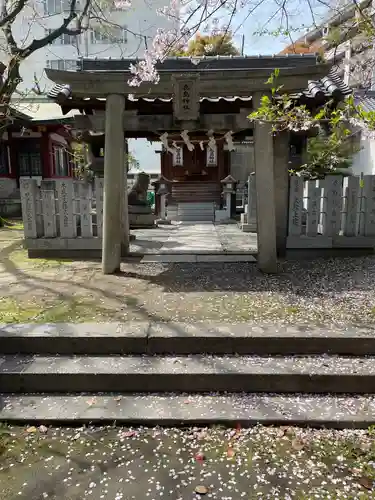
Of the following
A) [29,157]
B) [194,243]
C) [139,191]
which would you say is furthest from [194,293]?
[29,157]

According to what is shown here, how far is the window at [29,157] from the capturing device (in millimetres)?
19859

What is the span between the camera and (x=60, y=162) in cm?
2250

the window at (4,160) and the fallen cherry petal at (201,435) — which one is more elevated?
the window at (4,160)

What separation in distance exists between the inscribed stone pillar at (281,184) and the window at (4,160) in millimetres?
16622

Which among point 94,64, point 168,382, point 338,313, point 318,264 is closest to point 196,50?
point 94,64

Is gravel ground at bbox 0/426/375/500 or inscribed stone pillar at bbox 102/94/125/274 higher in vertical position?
inscribed stone pillar at bbox 102/94/125/274

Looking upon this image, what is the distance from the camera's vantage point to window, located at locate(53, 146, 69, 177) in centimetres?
2148

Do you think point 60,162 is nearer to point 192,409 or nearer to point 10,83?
point 10,83

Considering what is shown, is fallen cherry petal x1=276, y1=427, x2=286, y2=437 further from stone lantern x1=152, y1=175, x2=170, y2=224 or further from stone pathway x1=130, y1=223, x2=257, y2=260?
stone lantern x1=152, y1=175, x2=170, y2=224

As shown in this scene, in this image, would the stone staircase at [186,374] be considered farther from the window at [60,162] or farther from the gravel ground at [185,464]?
the window at [60,162]

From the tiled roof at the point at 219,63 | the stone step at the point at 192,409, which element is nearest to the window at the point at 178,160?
the tiled roof at the point at 219,63

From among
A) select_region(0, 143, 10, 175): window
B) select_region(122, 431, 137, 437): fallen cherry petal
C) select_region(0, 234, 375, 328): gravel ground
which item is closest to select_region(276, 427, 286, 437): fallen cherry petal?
select_region(122, 431, 137, 437): fallen cherry petal

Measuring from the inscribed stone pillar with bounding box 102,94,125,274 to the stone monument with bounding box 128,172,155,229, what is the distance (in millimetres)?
6516

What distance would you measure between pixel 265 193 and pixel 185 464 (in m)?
4.38
